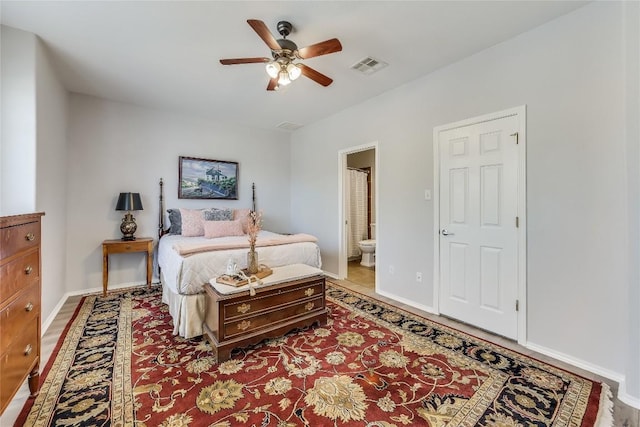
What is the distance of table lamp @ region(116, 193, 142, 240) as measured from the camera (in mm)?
3668

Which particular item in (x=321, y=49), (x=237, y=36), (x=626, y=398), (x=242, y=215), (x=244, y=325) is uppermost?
(x=237, y=36)

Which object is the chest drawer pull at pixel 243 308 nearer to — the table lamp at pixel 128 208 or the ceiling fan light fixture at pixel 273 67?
the ceiling fan light fixture at pixel 273 67

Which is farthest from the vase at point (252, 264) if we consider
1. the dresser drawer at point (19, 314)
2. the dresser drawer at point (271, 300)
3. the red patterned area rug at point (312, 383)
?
the dresser drawer at point (19, 314)

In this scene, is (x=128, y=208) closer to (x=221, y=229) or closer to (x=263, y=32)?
(x=221, y=229)

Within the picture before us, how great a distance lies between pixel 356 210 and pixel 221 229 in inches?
118

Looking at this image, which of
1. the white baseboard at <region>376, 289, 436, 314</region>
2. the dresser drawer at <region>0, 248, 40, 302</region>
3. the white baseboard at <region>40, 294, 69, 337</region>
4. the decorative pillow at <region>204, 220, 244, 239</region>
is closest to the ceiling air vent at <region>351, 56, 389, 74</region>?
the decorative pillow at <region>204, 220, 244, 239</region>

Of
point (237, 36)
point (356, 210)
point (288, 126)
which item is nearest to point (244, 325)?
point (237, 36)

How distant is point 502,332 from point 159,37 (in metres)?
4.02

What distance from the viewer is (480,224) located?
261 centimetres

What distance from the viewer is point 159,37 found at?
2375 mm

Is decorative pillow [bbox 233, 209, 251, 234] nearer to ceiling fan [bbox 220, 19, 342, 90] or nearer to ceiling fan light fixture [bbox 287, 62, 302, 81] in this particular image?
ceiling fan [bbox 220, 19, 342, 90]

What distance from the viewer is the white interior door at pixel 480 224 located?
94.2 inches

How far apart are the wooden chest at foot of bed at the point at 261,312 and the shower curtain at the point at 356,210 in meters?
3.20

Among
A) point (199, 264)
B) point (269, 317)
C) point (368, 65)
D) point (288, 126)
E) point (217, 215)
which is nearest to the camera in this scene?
point (269, 317)
